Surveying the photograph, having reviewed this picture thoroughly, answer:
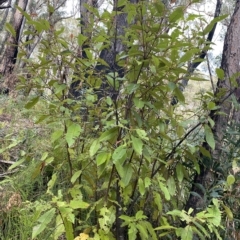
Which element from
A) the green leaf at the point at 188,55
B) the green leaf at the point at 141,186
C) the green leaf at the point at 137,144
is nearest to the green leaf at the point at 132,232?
the green leaf at the point at 141,186

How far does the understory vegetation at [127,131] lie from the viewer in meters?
1.11

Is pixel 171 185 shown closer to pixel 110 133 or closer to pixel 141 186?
pixel 141 186

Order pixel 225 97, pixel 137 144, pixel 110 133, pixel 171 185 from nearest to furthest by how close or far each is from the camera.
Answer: pixel 137 144 → pixel 110 133 → pixel 171 185 → pixel 225 97

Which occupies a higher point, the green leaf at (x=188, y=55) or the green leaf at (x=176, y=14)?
the green leaf at (x=176, y=14)

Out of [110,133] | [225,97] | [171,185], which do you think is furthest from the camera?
[225,97]

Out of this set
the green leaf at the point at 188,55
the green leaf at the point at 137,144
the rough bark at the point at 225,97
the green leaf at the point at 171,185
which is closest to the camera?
the green leaf at the point at 137,144

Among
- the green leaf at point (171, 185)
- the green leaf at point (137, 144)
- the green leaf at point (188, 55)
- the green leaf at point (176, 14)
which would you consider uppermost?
the green leaf at point (176, 14)

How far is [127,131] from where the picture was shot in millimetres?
1167

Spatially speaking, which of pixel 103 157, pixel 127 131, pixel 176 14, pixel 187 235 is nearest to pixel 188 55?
pixel 176 14

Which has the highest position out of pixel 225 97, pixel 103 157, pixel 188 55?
→ pixel 188 55

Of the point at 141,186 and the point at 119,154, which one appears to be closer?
the point at 119,154

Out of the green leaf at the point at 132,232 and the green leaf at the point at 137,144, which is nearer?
the green leaf at the point at 137,144

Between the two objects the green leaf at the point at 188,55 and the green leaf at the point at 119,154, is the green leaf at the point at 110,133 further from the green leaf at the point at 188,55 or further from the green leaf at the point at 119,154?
the green leaf at the point at 188,55

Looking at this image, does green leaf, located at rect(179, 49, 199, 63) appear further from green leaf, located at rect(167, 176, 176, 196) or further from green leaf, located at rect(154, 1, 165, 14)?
green leaf, located at rect(167, 176, 176, 196)
